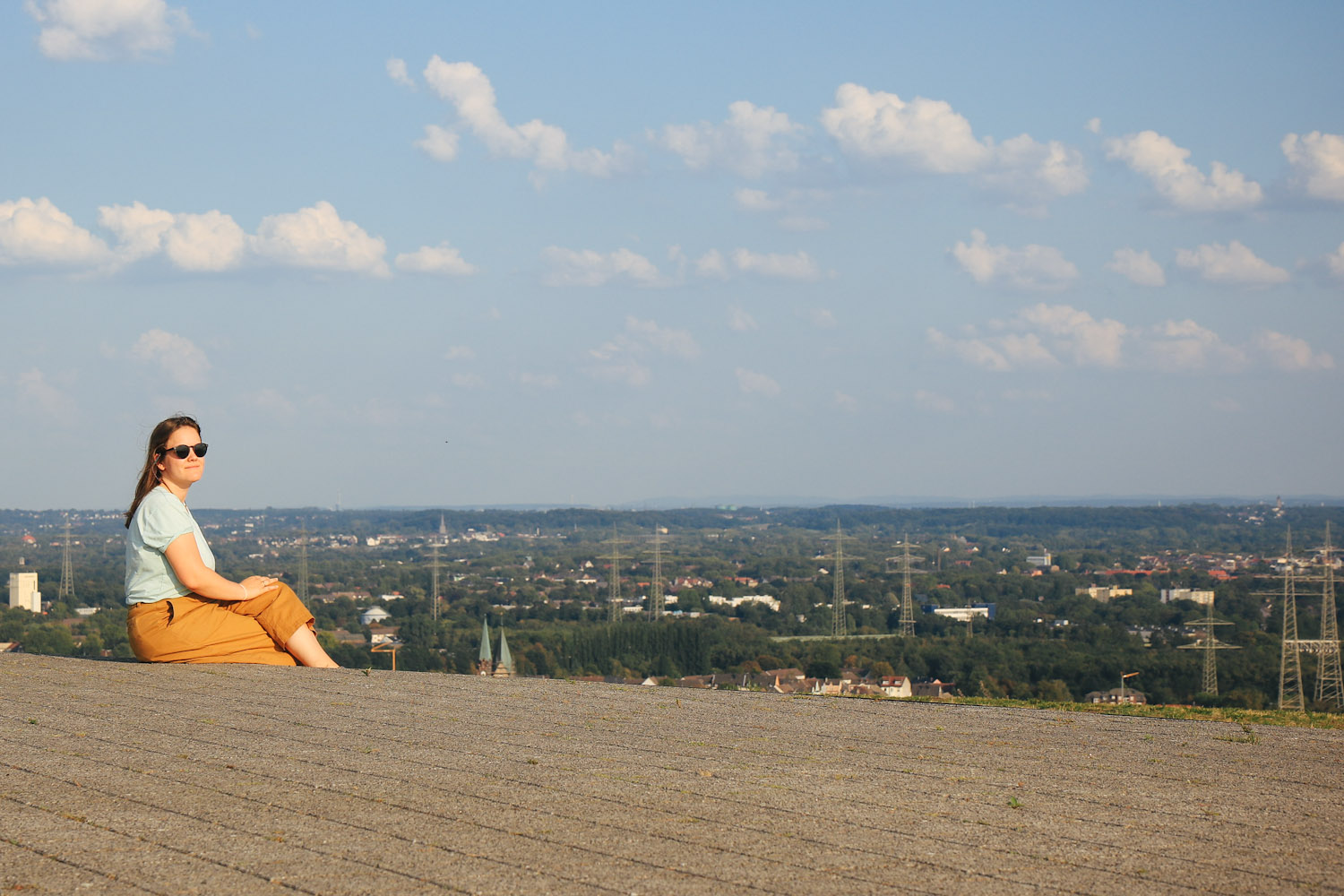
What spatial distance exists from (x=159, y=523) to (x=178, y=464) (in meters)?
0.64

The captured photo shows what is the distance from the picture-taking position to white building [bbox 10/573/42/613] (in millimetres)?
69812

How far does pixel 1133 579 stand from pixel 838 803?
123 meters

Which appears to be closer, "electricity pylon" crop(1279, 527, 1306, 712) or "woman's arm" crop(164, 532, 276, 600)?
"woman's arm" crop(164, 532, 276, 600)

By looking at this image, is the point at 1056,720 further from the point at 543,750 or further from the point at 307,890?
the point at 307,890

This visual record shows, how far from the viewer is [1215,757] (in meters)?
8.98

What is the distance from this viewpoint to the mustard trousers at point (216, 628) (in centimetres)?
1182

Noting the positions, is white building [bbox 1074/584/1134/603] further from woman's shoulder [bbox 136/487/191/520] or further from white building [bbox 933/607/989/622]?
woman's shoulder [bbox 136/487/191/520]

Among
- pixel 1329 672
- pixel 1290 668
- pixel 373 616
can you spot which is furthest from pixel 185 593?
pixel 373 616

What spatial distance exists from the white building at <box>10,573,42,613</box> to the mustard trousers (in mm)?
63304

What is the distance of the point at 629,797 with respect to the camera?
747cm

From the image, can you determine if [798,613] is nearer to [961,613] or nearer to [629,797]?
A: [961,613]

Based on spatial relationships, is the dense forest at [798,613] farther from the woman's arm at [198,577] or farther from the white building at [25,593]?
A: the woman's arm at [198,577]

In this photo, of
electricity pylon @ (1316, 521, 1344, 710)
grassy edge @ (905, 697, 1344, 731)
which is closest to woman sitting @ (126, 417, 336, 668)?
grassy edge @ (905, 697, 1344, 731)

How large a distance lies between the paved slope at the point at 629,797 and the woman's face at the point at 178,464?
5.83 feet
